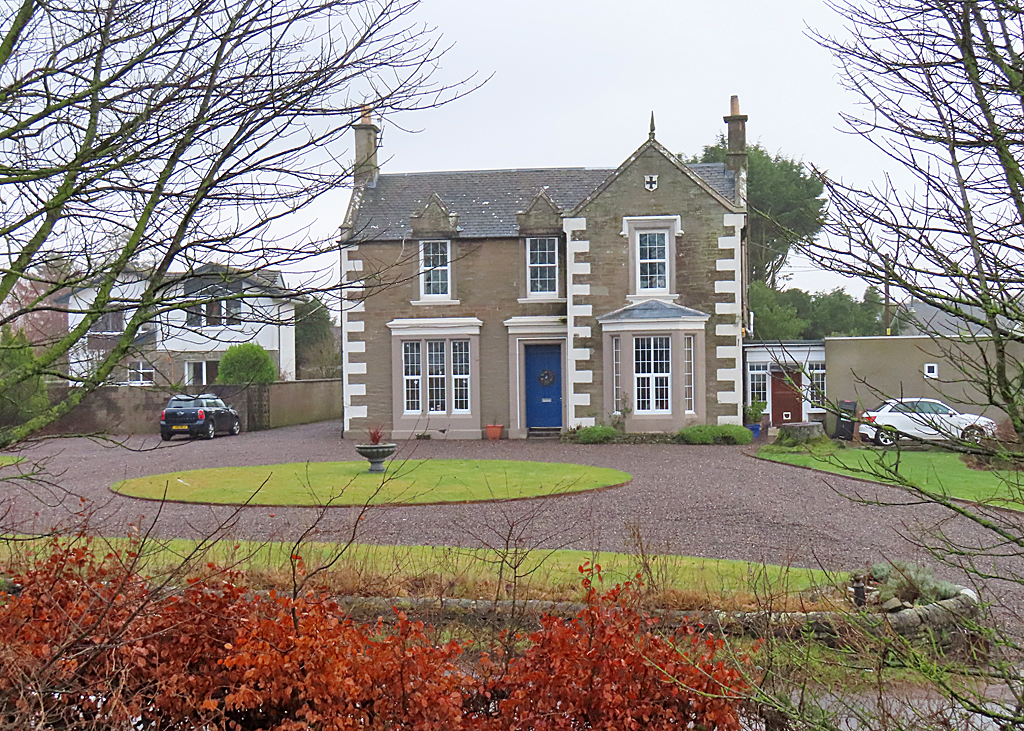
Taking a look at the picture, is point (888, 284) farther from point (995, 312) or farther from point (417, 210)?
point (417, 210)

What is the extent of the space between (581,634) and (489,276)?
24.9 metres

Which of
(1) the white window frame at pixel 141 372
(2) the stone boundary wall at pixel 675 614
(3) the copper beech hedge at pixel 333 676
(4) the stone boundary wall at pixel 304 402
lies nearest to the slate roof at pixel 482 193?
(4) the stone boundary wall at pixel 304 402

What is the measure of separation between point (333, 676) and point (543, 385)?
24984mm

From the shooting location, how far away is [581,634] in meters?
5.29

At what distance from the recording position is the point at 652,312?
27656 mm

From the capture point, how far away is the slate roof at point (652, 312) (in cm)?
2753

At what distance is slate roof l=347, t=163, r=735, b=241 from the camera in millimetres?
30125

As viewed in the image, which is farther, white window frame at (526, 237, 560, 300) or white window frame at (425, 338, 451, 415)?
white window frame at (425, 338, 451, 415)

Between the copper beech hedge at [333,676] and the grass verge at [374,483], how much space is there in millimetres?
8959

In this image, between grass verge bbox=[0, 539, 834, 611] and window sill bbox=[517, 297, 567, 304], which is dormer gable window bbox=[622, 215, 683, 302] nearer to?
window sill bbox=[517, 297, 567, 304]

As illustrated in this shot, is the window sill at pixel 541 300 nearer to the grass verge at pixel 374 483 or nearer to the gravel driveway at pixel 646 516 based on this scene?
the gravel driveway at pixel 646 516

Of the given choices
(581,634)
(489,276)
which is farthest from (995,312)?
(489,276)

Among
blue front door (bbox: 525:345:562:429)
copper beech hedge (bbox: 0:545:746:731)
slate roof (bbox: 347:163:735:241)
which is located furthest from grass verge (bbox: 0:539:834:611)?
slate roof (bbox: 347:163:735:241)

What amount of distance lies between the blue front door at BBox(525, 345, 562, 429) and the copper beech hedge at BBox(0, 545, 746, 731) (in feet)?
79.8
